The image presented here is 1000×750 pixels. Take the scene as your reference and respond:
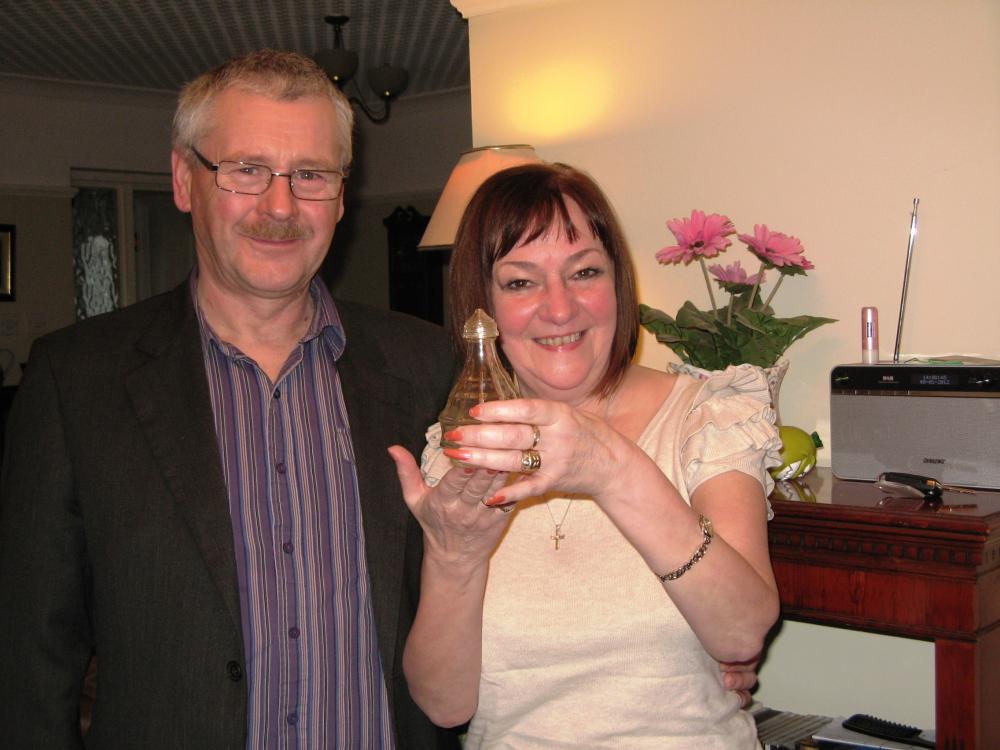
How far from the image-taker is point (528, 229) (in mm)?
1535

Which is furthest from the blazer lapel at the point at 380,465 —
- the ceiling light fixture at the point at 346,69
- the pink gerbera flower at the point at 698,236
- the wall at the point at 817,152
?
the ceiling light fixture at the point at 346,69

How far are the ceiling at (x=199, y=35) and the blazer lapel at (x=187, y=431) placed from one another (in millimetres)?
3650

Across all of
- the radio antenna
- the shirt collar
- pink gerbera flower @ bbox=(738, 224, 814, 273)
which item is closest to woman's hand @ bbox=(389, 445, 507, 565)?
the shirt collar

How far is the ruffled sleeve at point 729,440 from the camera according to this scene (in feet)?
4.64

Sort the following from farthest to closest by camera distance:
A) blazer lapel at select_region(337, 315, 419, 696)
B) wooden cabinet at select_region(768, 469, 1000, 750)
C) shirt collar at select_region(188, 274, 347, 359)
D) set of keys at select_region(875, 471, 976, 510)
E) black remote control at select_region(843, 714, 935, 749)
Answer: black remote control at select_region(843, 714, 935, 749)
set of keys at select_region(875, 471, 976, 510)
wooden cabinet at select_region(768, 469, 1000, 750)
shirt collar at select_region(188, 274, 347, 359)
blazer lapel at select_region(337, 315, 419, 696)

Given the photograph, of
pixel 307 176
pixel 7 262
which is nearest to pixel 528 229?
pixel 307 176

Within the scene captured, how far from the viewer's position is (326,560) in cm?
149

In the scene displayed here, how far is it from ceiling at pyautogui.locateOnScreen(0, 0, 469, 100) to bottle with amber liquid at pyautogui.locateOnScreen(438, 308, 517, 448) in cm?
408

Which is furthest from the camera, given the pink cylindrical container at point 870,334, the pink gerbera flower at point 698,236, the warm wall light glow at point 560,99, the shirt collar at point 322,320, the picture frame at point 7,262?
the picture frame at point 7,262

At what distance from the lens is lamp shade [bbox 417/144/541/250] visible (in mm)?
3059

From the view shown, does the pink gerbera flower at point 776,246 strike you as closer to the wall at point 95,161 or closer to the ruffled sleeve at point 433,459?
the ruffled sleeve at point 433,459

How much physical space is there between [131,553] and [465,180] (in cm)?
195

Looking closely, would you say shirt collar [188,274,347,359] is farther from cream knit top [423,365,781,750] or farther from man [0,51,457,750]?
cream knit top [423,365,781,750]

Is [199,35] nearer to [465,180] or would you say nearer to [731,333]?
[465,180]
